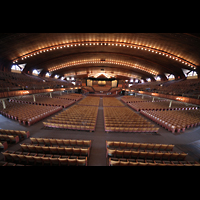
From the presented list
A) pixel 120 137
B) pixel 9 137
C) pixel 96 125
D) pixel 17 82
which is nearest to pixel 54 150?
pixel 9 137

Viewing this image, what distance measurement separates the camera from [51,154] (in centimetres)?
434

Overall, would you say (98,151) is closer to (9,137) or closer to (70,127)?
(70,127)

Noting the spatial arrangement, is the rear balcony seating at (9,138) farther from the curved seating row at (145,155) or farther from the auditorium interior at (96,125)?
the curved seating row at (145,155)

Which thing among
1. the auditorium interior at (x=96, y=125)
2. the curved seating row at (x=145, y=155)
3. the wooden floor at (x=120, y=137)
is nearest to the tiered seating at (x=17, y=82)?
the auditorium interior at (x=96, y=125)

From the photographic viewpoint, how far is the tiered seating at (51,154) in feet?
11.7

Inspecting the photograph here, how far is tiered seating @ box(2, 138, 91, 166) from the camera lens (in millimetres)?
3578

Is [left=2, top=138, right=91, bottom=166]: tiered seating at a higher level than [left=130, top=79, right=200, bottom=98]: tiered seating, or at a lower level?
lower

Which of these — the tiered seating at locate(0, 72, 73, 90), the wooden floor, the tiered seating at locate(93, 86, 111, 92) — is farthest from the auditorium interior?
the tiered seating at locate(93, 86, 111, 92)

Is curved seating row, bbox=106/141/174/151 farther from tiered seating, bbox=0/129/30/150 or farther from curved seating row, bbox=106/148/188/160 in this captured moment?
tiered seating, bbox=0/129/30/150
